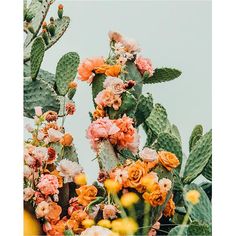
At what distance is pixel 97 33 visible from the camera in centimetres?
233

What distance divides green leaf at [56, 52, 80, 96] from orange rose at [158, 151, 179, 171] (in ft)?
1.26

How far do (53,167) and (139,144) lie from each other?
0.94 feet

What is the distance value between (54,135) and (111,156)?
0.21m

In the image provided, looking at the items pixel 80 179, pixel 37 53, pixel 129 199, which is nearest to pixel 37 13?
pixel 37 53

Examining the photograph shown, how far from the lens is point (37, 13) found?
7.73 ft

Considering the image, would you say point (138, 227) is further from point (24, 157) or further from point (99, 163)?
point (24, 157)

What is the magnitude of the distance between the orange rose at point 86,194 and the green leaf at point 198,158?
293 millimetres

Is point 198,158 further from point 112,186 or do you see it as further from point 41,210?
point 41,210
